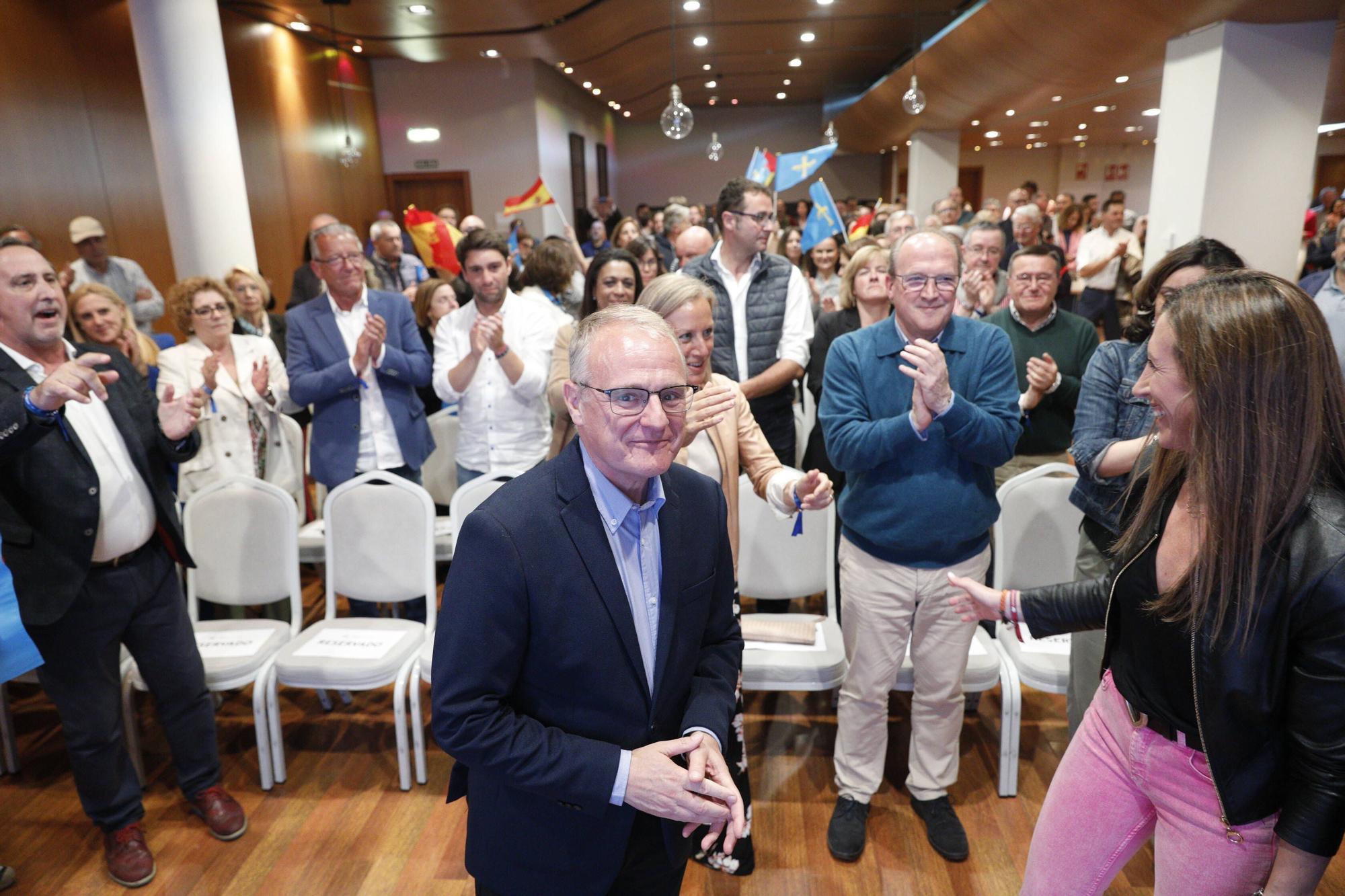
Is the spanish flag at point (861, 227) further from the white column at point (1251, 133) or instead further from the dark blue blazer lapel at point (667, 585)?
the dark blue blazer lapel at point (667, 585)

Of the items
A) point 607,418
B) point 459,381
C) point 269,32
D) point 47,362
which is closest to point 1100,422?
point 607,418

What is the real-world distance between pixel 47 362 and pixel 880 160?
2208cm

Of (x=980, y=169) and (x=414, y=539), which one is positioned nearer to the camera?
(x=414, y=539)

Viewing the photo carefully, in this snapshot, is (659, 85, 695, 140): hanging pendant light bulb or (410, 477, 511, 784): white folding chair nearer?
(410, 477, 511, 784): white folding chair

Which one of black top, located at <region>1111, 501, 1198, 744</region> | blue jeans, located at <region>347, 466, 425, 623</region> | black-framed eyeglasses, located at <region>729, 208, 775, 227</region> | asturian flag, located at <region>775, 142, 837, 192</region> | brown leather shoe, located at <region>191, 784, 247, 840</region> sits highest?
asturian flag, located at <region>775, 142, 837, 192</region>

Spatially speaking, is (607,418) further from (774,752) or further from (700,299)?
(774,752)

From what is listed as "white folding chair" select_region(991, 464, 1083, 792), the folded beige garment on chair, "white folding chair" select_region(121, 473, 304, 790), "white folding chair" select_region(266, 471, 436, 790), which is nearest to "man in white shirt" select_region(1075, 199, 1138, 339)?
"white folding chair" select_region(991, 464, 1083, 792)

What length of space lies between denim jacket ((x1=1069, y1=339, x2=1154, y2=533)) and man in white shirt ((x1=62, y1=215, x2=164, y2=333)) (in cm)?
530

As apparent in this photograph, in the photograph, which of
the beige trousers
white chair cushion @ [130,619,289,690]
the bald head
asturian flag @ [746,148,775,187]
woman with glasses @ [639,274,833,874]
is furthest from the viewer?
asturian flag @ [746,148,775,187]

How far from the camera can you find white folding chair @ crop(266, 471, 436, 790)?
2.86 meters

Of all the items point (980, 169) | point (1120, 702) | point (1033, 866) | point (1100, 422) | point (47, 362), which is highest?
point (980, 169)

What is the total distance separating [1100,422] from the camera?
2.17 meters

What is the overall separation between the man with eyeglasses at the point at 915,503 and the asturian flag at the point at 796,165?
334 centimetres

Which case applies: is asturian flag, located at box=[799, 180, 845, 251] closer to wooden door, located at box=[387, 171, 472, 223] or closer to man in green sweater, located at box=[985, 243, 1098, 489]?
man in green sweater, located at box=[985, 243, 1098, 489]
